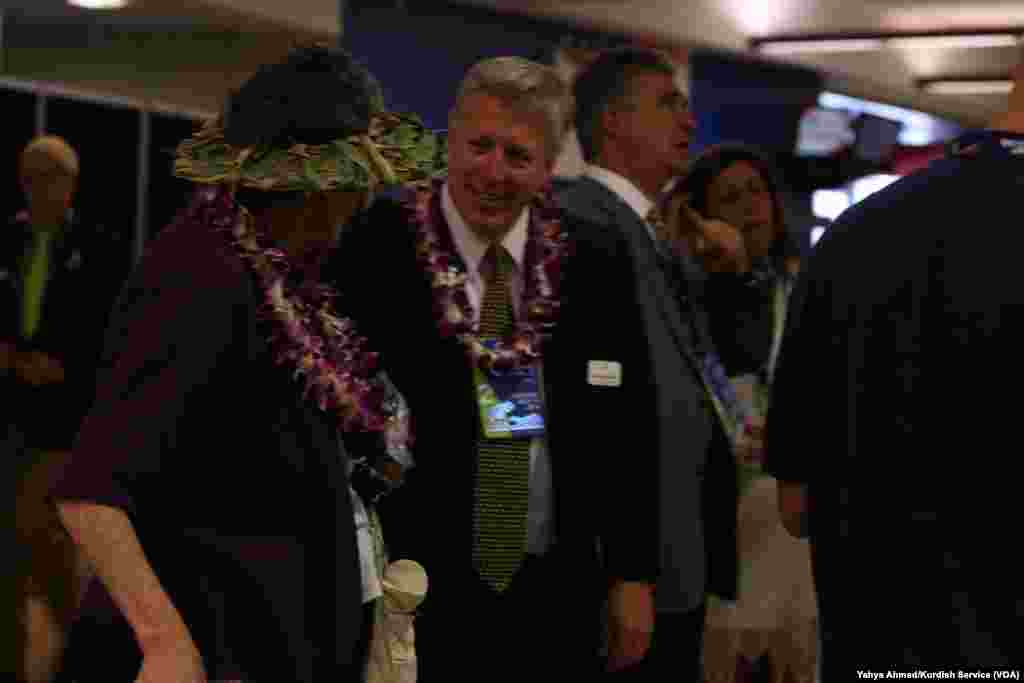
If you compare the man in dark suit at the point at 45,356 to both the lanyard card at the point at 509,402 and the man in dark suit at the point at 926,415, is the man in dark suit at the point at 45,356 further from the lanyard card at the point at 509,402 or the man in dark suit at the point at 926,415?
the man in dark suit at the point at 926,415

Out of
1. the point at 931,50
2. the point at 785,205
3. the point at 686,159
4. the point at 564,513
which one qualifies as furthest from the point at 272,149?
the point at 931,50

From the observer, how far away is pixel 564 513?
2.66m

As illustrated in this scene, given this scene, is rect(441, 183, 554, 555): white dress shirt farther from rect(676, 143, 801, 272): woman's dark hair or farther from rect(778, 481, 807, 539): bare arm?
rect(676, 143, 801, 272): woman's dark hair

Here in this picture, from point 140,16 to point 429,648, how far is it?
25.2 feet

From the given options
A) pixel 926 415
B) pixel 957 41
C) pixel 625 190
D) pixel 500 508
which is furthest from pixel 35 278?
pixel 957 41

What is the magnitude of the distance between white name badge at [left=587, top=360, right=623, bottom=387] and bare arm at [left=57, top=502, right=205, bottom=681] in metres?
1.00

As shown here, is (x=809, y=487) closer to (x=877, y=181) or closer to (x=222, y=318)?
(x=222, y=318)

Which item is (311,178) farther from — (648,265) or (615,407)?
(648,265)

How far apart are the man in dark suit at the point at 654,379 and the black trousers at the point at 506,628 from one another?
142 mm

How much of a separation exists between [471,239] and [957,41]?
7523 mm

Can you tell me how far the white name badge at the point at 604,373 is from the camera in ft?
8.99

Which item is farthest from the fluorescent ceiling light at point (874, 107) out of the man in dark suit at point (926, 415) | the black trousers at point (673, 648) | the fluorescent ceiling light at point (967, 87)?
the man in dark suit at point (926, 415)

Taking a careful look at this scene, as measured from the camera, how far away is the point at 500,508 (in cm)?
260

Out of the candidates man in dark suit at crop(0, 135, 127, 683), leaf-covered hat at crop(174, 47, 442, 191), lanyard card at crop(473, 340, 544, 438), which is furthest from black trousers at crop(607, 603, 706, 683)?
man in dark suit at crop(0, 135, 127, 683)
